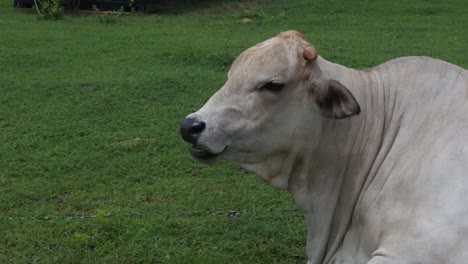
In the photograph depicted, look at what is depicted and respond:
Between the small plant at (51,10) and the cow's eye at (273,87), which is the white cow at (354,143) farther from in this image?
the small plant at (51,10)

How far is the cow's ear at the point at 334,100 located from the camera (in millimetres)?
2637

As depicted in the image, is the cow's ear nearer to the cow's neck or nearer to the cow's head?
the cow's head

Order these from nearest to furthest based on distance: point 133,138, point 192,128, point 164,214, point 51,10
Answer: point 192,128 → point 164,214 → point 133,138 → point 51,10

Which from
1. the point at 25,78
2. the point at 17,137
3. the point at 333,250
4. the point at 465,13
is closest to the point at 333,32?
the point at 465,13

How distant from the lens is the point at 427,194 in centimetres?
245

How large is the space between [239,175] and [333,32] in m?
6.07

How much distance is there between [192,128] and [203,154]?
0.42 feet

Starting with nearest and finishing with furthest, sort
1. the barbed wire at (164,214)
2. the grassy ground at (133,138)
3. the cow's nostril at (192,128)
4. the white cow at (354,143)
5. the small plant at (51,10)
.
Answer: the white cow at (354,143), the cow's nostril at (192,128), the grassy ground at (133,138), the barbed wire at (164,214), the small plant at (51,10)

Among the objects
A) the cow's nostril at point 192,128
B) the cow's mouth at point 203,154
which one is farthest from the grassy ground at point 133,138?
the cow's nostril at point 192,128

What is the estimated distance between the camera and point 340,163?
2826mm

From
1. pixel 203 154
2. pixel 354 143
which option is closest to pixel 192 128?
pixel 203 154

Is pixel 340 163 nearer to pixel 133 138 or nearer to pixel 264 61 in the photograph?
pixel 264 61

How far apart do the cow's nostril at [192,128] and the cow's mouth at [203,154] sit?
49mm

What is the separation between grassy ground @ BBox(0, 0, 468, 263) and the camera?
394cm
